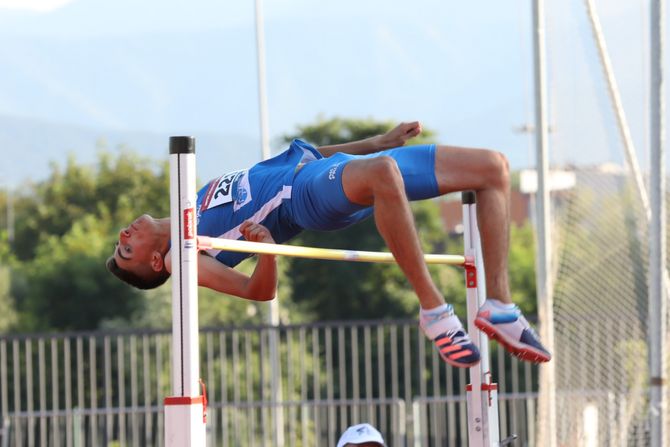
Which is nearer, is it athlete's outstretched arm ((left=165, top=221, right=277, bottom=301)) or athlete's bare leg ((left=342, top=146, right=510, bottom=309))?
athlete's bare leg ((left=342, top=146, right=510, bottom=309))

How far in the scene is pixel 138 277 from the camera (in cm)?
505

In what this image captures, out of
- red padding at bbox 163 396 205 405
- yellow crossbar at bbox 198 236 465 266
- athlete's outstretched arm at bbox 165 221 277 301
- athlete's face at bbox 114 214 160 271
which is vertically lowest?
red padding at bbox 163 396 205 405

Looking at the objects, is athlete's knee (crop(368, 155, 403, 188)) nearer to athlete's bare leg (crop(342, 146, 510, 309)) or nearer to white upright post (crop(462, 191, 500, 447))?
athlete's bare leg (crop(342, 146, 510, 309))

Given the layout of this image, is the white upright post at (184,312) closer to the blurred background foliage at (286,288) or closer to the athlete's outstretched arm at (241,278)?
the athlete's outstretched arm at (241,278)

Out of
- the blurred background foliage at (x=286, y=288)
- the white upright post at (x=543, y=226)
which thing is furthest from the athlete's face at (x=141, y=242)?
the blurred background foliage at (x=286, y=288)

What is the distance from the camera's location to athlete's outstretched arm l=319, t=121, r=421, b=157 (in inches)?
209

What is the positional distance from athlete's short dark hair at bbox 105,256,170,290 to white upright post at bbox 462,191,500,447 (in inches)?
47.4

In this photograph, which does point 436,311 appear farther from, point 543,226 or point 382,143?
point 543,226

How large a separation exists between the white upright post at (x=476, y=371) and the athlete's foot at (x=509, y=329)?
104 centimetres

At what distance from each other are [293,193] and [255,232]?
184mm

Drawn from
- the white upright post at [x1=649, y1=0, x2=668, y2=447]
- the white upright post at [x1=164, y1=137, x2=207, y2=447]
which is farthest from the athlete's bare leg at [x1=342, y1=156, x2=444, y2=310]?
the white upright post at [x1=649, y1=0, x2=668, y2=447]

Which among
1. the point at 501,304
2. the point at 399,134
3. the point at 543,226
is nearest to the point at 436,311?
the point at 501,304

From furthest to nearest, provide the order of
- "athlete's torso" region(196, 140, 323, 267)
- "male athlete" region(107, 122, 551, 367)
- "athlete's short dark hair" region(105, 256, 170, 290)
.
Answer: "athlete's short dark hair" region(105, 256, 170, 290) < "athlete's torso" region(196, 140, 323, 267) < "male athlete" region(107, 122, 551, 367)

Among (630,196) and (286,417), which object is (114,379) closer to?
(286,417)
